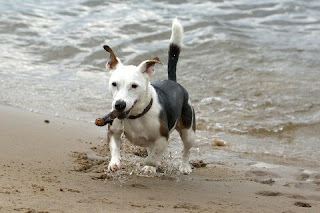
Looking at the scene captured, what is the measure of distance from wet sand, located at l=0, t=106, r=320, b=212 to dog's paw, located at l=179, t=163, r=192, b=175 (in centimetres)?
7

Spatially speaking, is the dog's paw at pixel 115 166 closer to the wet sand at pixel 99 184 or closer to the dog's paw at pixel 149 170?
the wet sand at pixel 99 184

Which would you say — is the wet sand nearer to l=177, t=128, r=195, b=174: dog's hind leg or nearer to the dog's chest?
l=177, t=128, r=195, b=174: dog's hind leg

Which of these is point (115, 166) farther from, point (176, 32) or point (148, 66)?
point (176, 32)

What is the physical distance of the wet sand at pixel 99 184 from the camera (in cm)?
507

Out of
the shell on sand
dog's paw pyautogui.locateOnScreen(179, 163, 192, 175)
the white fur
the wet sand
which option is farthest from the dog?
the shell on sand

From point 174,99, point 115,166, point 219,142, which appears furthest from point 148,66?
point 219,142

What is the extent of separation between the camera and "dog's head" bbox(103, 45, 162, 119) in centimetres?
567

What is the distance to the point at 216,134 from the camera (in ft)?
29.2

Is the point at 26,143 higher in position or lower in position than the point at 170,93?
lower

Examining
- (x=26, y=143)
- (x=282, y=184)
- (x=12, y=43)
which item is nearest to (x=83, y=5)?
(x=12, y=43)

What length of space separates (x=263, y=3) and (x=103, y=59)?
22.2 feet

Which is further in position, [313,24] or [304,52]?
[313,24]

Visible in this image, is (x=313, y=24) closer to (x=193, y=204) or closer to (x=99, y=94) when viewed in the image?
(x=99, y=94)

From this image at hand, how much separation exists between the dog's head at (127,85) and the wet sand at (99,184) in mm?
Result: 761
